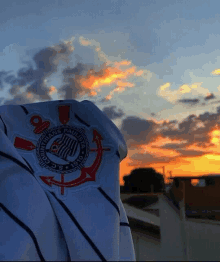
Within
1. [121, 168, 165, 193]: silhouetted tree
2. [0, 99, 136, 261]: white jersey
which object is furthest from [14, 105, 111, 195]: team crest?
[121, 168, 165, 193]: silhouetted tree

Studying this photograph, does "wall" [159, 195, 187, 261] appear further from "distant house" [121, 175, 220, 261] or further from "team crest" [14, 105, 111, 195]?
"team crest" [14, 105, 111, 195]

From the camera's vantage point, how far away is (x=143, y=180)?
3306 centimetres

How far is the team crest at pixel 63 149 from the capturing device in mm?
1627

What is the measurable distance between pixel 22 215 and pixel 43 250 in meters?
0.21

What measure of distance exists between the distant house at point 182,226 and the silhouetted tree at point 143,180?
2470cm

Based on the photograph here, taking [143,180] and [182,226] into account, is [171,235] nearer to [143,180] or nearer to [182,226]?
[182,226]

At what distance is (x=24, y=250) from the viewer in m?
1.34

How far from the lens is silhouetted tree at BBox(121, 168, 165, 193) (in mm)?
32188

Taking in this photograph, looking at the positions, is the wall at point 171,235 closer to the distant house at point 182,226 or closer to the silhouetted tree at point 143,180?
the distant house at point 182,226

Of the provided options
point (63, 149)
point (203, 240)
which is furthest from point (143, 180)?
point (63, 149)

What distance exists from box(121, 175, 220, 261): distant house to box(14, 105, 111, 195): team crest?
537 cm

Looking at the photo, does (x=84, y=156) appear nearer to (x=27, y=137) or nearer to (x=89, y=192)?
(x=89, y=192)

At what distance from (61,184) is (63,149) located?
0.69ft

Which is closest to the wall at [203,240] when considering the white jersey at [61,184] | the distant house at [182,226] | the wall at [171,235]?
the distant house at [182,226]
